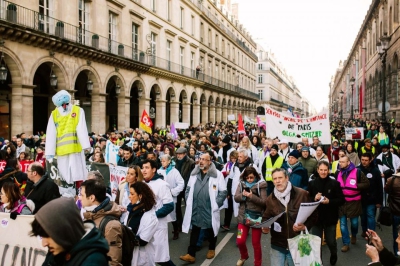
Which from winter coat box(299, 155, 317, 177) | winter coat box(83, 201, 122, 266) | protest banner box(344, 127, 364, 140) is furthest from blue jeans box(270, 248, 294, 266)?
protest banner box(344, 127, 364, 140)

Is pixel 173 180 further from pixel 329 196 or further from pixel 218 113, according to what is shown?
pixel 218 113

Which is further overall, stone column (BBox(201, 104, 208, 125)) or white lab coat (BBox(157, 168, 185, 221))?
stone column (BBox(201, 104, 208, 125))

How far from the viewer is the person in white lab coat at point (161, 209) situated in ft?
16.6

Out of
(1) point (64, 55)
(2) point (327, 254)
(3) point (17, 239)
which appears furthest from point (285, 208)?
(1) point (64, 55)

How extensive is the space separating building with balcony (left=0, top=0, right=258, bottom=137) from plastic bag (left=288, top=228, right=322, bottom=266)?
584 inches

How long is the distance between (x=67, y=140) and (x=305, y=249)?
3534 mm

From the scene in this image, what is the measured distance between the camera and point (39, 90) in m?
22.7

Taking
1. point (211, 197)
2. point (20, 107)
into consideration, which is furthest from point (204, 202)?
point (20, 107)

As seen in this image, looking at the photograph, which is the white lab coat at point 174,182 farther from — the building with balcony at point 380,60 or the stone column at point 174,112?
the stone column at point 174,112

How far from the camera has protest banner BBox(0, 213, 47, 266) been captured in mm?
3838

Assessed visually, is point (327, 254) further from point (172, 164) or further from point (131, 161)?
point (131, 161)

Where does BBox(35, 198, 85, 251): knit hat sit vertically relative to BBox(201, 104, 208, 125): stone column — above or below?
below

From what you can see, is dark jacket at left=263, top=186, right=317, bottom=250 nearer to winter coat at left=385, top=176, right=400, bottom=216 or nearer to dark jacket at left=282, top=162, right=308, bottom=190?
winter coat at left=385, top=176, right=400, bottom=216

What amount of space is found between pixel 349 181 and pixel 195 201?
285 cm
